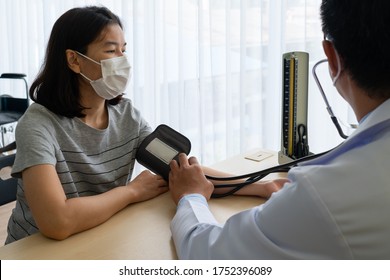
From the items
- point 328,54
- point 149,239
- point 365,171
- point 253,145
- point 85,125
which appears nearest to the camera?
point 365,171

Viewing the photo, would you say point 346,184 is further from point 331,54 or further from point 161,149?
point 161,149

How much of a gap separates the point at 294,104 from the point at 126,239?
750mm

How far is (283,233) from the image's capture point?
2.06ft

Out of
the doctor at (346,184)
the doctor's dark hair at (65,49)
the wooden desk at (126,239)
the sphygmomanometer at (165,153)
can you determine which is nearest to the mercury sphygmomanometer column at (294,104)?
the sphygmomanometer at (165,153)

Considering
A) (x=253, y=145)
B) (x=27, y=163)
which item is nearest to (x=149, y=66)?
(x=253, y=145)

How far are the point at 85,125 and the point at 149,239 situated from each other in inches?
18.4

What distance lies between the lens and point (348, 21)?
0.62 m

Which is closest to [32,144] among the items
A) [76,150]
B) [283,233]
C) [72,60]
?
[76,150]

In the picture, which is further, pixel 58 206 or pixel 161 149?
pixel 161 149

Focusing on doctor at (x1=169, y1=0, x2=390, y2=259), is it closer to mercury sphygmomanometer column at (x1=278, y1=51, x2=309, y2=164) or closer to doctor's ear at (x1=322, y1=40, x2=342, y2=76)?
doctor's ear at (x1=322, y1=40, x2=342, y2=76)

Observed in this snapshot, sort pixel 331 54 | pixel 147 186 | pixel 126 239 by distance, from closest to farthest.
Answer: pixel 331 54
pixel 126 239
pixel 147 186

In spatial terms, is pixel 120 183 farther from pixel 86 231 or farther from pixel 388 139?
pixel 388 139

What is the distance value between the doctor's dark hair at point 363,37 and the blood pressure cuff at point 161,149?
699mm

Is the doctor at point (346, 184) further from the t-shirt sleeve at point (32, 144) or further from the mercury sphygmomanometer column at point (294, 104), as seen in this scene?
the mercury sphygmomanometer column at point (294, 104)
